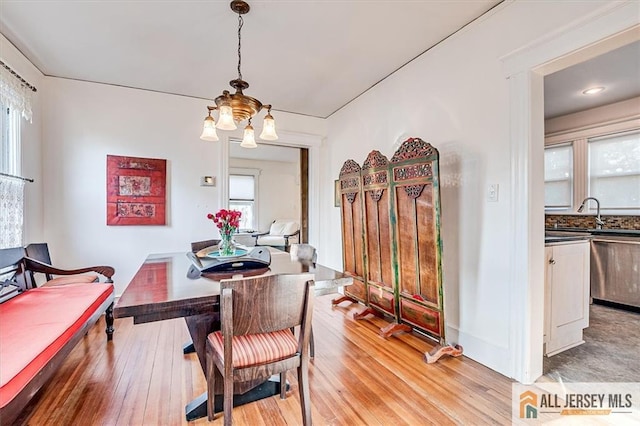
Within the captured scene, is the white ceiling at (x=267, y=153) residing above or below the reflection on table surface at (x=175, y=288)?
above

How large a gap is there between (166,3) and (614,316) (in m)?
5.18

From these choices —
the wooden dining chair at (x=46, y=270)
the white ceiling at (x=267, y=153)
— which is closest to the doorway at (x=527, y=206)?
the wooden dining chair at (x=46, y=270)

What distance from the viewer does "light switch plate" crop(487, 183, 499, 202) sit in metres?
2.11

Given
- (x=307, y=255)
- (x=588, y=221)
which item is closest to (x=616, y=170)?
(x=588, y=221)

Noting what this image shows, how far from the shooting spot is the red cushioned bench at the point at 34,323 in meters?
1.19

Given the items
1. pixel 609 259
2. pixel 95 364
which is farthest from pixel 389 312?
pixel 609 259

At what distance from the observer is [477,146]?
2242 millimetres

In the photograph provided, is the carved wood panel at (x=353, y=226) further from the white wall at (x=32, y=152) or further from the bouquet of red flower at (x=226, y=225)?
the white wall at (x=32, y=152)

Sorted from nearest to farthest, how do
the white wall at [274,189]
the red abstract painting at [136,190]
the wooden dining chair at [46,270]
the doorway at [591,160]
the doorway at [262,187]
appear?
the doorway at [591,160] < the wooden dining chair at [46,270] < the red abstract painting at [136,190] < the doorway at [262,187] < the white wall at [274,189]

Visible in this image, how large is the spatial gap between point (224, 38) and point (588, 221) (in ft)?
16.5

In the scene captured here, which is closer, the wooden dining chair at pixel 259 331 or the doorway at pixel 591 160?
the wooden dining chair at pixel 259 331

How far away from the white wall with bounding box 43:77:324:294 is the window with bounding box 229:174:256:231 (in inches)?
155

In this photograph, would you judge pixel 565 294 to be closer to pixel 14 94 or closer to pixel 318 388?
pixel 318 388

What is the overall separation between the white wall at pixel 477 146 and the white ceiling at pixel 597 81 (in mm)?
1285
